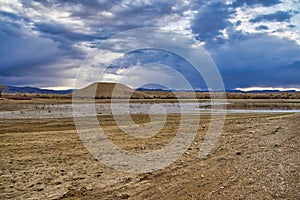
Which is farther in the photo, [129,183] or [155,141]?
[155,141]

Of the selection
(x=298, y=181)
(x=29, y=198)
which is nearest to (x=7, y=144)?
(x=29, y=198)

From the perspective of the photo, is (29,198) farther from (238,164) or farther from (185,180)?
(238,164)

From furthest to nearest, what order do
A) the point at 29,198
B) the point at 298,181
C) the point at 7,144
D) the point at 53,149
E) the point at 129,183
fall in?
1. the point at 7,144
2. the point at 53,149
3. the point at 129,183
4. the point at 298,181
5. the point at 29,198

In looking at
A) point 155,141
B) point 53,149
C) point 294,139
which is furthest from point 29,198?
point 294,139

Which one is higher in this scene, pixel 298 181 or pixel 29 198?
pixel 298 181

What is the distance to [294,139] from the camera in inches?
664

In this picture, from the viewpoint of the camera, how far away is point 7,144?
1680cm

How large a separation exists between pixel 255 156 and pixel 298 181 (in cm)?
364

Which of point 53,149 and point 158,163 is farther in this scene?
point 53,149

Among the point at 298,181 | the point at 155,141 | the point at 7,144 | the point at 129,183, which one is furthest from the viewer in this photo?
the point at 155,141

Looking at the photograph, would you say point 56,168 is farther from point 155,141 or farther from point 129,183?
point 155,141

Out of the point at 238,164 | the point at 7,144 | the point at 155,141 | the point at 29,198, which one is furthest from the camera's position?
the point at 155,141

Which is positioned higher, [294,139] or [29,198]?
[294,139]

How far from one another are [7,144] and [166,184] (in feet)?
33.6
